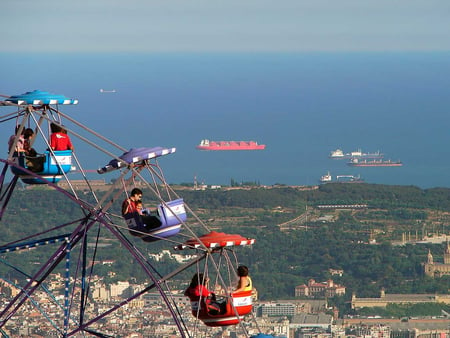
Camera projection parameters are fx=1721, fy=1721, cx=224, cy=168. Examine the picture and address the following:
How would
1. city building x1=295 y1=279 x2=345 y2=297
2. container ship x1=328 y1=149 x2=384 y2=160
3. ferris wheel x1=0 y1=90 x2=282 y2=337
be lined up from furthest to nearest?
container ship x1=328 y1=149 x2=384 y2=160 → city building x1=295 y1=279 x2=345 y2=297 → ferris wheel x1=0 y1=90 x2=282 y2=337

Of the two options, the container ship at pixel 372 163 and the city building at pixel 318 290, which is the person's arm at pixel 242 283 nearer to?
the city building at pixel 318 290

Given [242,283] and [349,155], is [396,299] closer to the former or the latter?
[242,283]

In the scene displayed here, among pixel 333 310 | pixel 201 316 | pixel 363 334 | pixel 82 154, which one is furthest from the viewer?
pixel 82 154

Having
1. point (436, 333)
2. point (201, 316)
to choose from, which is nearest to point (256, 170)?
point (436, 333)

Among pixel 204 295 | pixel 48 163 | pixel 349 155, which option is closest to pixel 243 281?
pixel 204 295

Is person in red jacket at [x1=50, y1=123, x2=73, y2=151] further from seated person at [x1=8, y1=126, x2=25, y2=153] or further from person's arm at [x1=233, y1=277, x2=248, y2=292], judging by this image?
person's arm at [x1=233, y1=277, x2=248, y2=292]

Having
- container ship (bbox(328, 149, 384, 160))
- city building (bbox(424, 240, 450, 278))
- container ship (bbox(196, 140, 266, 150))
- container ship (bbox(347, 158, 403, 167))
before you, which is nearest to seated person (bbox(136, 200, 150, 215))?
city building (bbox(424, 240, 450, 278))

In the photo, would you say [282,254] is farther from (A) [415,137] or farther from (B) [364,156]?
(A) [415,137]
